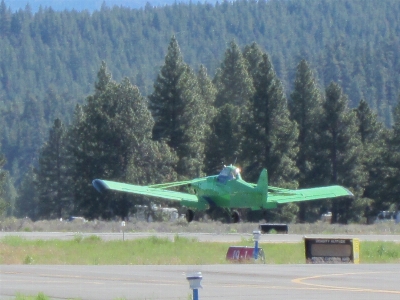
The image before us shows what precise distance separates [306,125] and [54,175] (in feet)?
78.2

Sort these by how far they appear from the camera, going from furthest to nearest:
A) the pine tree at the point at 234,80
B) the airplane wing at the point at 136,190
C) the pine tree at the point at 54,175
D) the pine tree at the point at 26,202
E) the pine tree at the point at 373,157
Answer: the pine tree at the point at 26,202 < the pine tree at the point at 54,175 < the pine tree at the point at 234,80 < the pine tree at the point at 373,157 < the airplane wing at the point at 136,190

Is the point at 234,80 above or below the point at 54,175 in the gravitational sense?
above

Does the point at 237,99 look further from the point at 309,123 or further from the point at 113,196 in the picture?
the point at 113,196

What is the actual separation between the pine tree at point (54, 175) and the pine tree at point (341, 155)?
22893mm

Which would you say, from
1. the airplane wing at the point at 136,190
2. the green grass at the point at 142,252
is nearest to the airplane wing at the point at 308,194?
the airplane wing at the point at 136,190

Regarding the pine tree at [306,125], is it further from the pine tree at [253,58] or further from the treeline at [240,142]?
the pine tree at [253,58]

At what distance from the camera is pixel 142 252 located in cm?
2886

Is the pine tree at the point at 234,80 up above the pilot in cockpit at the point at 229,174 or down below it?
above

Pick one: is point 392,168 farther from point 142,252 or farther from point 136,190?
point 142,252

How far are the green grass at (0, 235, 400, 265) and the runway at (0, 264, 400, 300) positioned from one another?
3.96 m

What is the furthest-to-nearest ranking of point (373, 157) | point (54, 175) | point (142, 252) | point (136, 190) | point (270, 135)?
point (54, 175) < point (373, 157) < point (270, 135) < point (136, 190) < point (142, 252)

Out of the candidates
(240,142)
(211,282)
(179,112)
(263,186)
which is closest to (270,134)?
(240,142)

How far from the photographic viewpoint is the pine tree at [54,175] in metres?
77.2

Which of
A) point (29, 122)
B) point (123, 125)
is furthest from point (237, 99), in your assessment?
point (29, 122)
